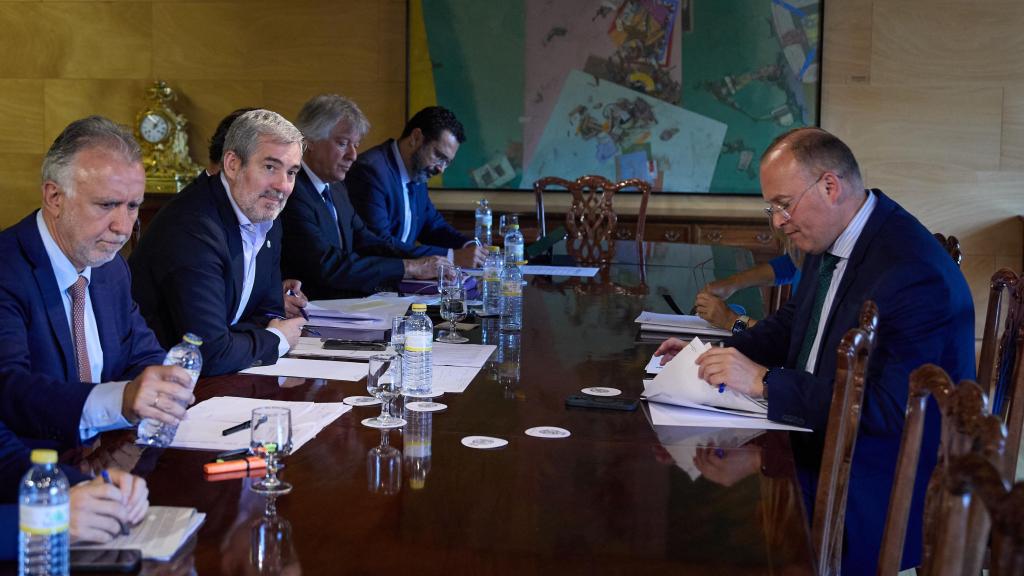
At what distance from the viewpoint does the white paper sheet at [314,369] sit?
100.0 inches

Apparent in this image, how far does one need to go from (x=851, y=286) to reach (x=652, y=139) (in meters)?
4.52

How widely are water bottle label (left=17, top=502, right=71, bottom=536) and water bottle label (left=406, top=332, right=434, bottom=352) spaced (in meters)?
1.08

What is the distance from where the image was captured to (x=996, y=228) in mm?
6617

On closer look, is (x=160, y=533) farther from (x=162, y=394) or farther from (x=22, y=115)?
(x=22, y=115)

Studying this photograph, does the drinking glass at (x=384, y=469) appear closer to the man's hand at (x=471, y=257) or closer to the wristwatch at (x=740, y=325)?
the wristwatch at (x=740, y=325)

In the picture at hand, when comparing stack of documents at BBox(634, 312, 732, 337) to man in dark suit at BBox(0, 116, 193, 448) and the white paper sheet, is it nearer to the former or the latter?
the white paper sheet

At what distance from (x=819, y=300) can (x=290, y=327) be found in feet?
4.32

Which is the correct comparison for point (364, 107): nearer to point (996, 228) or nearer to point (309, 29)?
point (309, 29)

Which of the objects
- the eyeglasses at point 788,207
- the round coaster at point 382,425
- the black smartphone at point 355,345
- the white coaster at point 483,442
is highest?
the eyeglasses at point 788,207

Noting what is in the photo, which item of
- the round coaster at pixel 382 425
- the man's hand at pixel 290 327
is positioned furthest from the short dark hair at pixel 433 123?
the round coaster at pixel 382 425

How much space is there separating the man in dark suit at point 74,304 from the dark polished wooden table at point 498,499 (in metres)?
0.14

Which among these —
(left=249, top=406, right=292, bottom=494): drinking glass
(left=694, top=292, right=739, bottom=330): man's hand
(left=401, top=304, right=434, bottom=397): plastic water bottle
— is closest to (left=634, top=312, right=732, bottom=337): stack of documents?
(left=694, top=292, right=739, bottom=330): man's hand

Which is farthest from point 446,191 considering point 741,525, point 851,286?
point 741,525

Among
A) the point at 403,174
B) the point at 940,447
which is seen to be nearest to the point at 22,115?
the point at 403,174
